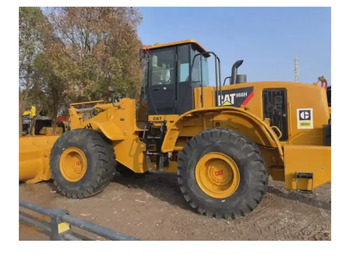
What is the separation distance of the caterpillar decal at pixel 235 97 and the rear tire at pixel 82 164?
2.28m

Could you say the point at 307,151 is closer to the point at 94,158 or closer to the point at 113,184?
the point at 94,158

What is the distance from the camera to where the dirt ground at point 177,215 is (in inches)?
146

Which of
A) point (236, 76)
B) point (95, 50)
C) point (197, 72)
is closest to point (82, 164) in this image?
point (197, 72)

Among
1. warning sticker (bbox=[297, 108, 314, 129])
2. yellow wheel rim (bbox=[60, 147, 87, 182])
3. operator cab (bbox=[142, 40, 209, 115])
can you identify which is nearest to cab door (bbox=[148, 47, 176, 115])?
operator cab (bbox=[142, 40, 209, 115])

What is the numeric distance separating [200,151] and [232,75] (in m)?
1.65

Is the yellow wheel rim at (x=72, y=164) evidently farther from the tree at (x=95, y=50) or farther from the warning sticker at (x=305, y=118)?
the tree at (x=95, y=50)

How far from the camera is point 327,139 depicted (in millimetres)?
4168

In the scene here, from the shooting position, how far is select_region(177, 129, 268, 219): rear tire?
393cm

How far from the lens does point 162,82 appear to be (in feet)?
17.8

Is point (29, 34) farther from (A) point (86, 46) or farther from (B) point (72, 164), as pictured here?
(B) point (72, 164)

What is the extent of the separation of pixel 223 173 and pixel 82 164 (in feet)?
8.98

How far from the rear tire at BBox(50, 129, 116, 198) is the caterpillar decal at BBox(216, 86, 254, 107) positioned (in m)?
2.28

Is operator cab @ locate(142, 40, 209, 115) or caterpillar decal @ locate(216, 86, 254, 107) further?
operator cab @ locate(142, 40, 209, 115)

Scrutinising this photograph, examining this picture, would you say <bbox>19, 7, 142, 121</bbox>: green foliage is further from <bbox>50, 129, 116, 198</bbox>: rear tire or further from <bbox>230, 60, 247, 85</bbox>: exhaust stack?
<bbox>230, 60, 247, 85</bbox>: exhaust stack
